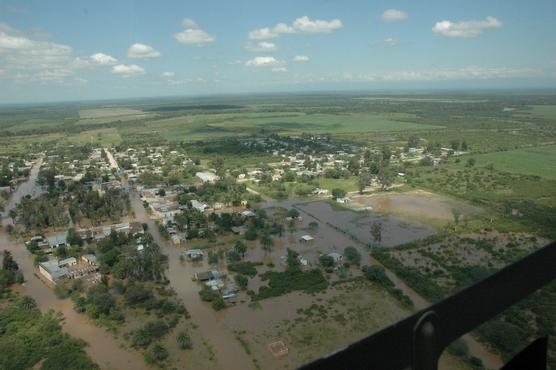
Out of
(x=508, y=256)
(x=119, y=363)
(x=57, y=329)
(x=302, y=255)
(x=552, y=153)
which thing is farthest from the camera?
(x=552, y=153)

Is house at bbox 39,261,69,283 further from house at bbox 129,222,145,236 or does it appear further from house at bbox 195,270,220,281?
house at bbox 195,270,220,281

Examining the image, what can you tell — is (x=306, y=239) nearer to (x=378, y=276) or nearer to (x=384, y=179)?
(x=378, y=276)

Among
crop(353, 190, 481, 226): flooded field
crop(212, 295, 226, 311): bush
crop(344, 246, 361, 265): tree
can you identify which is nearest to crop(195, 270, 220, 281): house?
crop(212, 295, 226, 311): bush

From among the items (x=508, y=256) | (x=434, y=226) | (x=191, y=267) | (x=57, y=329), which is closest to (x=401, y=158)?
(x=434, y=226)

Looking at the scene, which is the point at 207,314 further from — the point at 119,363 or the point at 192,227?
the point at 192,227

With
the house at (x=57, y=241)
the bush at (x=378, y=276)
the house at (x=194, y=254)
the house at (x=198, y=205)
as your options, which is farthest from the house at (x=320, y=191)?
the house at (x=57, y=241)

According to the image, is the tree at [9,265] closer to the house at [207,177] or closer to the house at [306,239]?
the house at [306,239]
